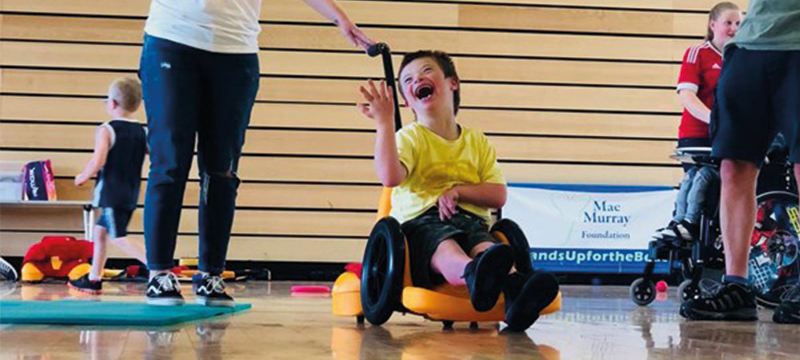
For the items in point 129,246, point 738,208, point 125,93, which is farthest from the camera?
point 129,246

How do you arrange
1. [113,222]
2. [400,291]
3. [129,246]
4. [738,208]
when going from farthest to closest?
[129,246] < [113,222] < [738,208] < [400,291]

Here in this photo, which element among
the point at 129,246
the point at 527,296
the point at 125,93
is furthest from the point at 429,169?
the point at 129,246

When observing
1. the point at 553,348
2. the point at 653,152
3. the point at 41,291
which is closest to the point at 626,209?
the point at 653,152

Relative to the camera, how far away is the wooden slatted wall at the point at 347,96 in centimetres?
745

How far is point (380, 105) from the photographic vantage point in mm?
2846

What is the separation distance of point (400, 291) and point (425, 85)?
2.10 ft

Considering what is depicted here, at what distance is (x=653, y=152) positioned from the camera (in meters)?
7.75

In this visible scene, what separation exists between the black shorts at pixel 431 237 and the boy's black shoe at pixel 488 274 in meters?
0.29

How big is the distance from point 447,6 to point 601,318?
169 inches

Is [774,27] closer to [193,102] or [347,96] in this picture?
[193,102]

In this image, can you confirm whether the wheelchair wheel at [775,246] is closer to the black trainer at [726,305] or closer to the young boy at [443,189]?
the black trainer at [726,305]

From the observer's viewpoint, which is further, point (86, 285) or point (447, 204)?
point (86, 285)

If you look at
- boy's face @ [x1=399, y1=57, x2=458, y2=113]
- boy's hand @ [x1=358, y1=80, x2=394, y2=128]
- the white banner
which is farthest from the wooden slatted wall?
boy's hand @ [x1=358, y1=80, x2=394, y2=128]

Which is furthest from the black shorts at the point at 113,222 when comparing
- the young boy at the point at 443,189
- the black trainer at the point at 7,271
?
the young boy at the point at 443,189
